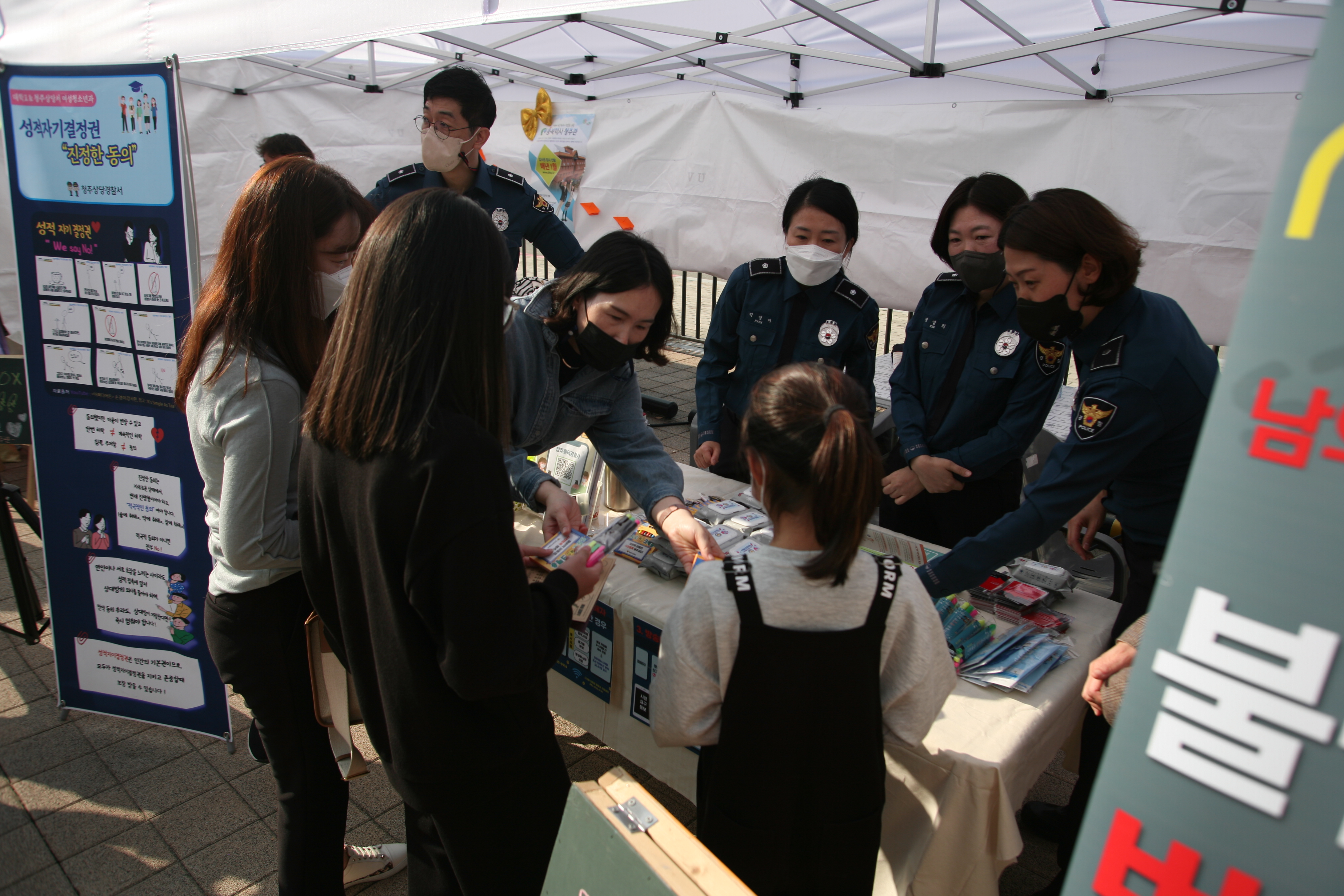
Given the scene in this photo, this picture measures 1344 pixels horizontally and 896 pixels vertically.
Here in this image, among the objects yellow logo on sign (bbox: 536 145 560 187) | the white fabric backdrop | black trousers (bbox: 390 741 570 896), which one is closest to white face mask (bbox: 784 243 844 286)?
the white fabric backdrop

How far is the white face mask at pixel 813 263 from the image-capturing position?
8.95 feet

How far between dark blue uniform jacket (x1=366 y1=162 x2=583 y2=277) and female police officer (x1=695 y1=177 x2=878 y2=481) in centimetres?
85

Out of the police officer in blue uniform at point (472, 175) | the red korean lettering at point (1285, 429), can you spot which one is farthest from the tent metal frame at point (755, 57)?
the red korean lettering at point (1285, 429)

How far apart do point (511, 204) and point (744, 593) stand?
3.03 metres

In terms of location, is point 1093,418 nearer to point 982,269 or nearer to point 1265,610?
point 982,269

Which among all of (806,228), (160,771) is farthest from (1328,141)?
(160,771)

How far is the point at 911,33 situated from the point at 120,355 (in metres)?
4.02

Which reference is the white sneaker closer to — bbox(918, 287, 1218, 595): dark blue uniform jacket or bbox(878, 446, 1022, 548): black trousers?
bbox(918, 287, 1218, 595): dark blue uniform jacket

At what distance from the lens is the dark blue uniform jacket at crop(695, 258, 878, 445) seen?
113 inches

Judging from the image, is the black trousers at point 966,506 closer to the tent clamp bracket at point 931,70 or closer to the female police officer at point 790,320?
the female police officer at point 790,320

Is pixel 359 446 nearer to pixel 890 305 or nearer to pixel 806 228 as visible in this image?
pixel 806 228

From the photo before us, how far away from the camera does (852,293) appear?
Result: 9.41 ft

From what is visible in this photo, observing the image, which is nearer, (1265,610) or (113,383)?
(1265,610)

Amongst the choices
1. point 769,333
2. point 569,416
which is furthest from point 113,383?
point 769,333
